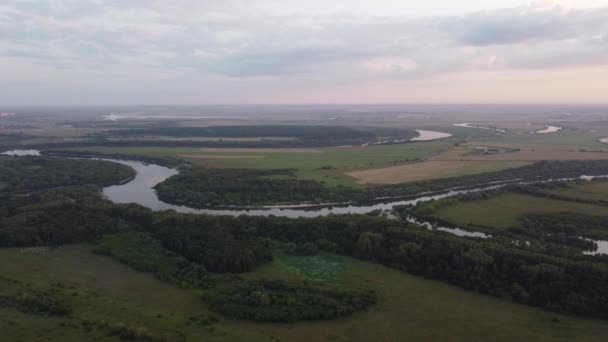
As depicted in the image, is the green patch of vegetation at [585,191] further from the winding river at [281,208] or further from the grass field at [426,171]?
the grass field at [426,171]

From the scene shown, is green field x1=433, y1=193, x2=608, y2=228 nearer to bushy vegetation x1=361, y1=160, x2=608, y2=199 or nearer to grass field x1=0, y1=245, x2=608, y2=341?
bushy vegetation x1=361, y1=160, x2=608, y2=199

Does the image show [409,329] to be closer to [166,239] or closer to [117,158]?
[166,239]

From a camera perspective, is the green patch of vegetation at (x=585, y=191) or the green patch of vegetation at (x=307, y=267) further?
the green patch of vegetation at (x=585, y=191)

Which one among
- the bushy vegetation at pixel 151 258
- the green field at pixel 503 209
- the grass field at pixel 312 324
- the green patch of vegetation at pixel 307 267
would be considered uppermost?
the green field at pixel 503 209

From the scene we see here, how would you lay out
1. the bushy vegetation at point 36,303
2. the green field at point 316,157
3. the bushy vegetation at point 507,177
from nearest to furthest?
the bushy vegetation at point 36,303, the bushy vegetation at point 507,177, the green field at point 316,157

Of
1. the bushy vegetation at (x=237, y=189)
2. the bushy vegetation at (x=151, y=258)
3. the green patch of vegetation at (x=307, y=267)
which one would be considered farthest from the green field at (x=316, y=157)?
the bushy vegetation at (x=151, y=258)

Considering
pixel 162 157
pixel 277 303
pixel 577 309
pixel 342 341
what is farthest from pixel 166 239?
pixel 162 157

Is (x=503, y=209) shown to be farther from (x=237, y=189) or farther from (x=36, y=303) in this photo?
(x=36, y=303)

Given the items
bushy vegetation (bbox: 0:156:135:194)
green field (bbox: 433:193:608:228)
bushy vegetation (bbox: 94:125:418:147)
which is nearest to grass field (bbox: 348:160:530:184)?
green field (bbox: 433:193:608:228)
